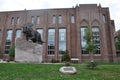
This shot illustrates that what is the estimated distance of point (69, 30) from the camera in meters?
39.3

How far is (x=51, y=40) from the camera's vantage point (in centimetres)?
3953

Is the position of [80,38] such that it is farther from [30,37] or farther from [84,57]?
[30,37]

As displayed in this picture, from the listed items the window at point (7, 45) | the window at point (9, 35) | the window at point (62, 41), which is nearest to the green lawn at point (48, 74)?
the window at point (62, 41)

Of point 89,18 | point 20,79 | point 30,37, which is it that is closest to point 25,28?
point 30,37

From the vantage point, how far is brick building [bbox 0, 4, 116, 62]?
3762cm

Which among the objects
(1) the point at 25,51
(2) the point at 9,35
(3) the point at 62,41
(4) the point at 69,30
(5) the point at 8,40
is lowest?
(1) the point at 25,51

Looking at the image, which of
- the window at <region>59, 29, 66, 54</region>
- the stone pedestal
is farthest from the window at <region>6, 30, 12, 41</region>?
the stone pedestal

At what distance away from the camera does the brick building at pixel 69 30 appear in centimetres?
3762

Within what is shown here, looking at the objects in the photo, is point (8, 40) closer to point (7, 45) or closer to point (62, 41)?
point (7, 45)

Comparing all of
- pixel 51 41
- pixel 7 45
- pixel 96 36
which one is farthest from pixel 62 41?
pixel 7 45

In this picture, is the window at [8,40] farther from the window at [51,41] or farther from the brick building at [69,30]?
the window at [51,41]

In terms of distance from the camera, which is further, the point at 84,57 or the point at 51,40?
the point at 51,40

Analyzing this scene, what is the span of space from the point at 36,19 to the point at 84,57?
50.8ft

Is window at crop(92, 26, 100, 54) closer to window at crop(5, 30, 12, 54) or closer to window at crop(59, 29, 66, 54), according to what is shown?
window at crop(59, 29, 66, 54)
